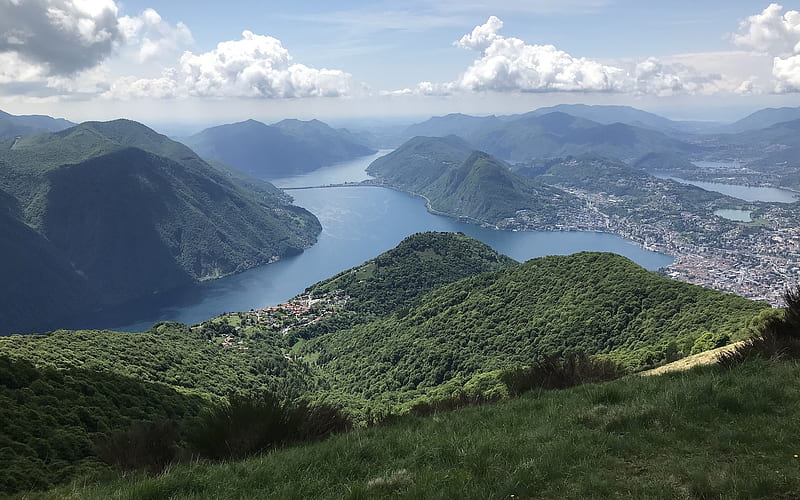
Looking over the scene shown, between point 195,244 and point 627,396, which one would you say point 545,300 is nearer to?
point 627,396

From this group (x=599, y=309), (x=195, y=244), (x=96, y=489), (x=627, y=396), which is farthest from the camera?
(x=195, y=244)

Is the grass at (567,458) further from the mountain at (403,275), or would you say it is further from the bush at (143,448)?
the mountain at (403,275)

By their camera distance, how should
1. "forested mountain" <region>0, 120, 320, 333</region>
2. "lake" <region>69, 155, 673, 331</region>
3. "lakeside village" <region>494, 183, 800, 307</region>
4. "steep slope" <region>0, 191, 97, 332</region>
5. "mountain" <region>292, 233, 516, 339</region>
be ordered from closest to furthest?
"mountain" <region>292, 233, 516, 339</region> → "lakeside village" <region>494, 183, 800, 307</region> → "steep slope" <region>0, 191, 97, 332</region> → "lake" <region>69, 155, 673, 331</region> → "forested mountain" <region>0, 120, 320, 333</region>

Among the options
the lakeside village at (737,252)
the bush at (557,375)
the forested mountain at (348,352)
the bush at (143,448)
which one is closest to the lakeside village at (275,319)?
the forested mountain at (348,352)

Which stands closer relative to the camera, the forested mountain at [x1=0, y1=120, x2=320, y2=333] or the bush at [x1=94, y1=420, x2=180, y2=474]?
the bush at [x1=94, y1=420, x2=180, y2=474]

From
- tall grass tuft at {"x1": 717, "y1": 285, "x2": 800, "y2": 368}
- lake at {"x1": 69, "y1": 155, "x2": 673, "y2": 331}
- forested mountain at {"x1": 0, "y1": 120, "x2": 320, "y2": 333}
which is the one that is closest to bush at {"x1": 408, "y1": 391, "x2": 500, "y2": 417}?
tall grass tuft at {"x1": 717, "y1": 285, "x2": 800, "y2": 368}

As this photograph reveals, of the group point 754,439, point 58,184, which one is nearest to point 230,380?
point 754,439

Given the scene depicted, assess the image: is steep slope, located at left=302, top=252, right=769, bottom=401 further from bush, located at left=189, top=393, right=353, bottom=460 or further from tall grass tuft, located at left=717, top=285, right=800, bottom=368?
bush, located at left=189, top=393, right=353, bottom=460
